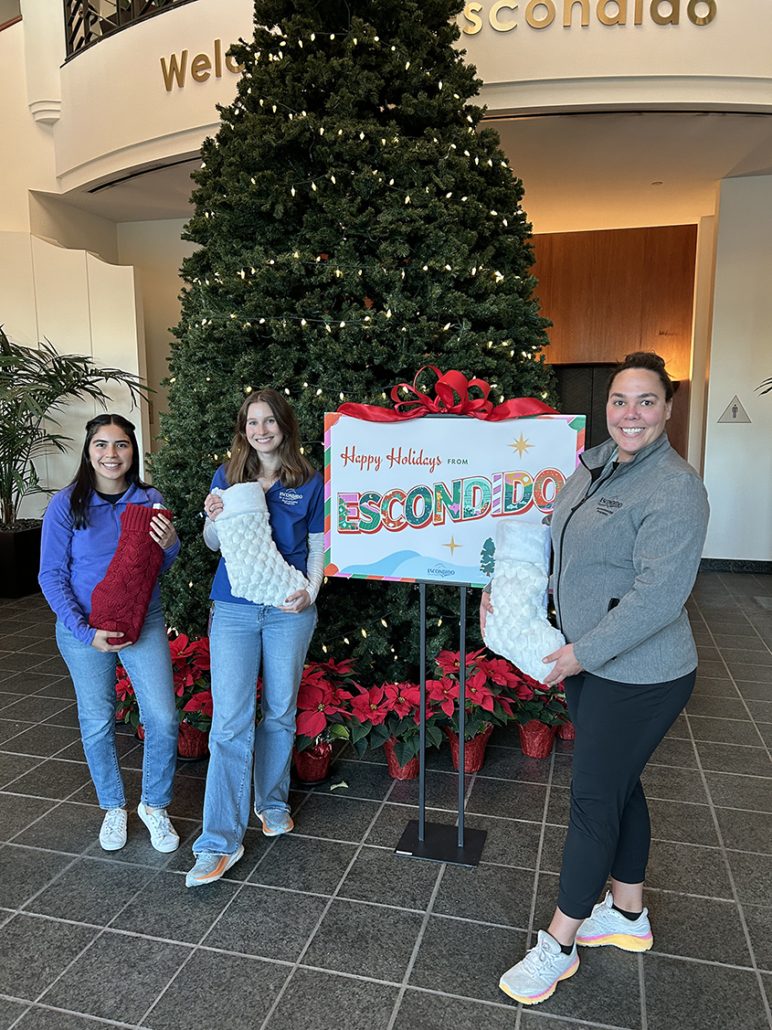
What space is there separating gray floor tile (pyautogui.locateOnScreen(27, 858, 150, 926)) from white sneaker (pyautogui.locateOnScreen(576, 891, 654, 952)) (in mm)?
1312

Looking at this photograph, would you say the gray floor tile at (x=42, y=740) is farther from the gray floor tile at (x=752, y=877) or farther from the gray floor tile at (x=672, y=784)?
Answer: the gray floor tile at (x=752, y=877)

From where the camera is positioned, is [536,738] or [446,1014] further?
[536,738]

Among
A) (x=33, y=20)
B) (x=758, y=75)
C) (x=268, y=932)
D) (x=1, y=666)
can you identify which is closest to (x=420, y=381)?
(x=268, y=932)

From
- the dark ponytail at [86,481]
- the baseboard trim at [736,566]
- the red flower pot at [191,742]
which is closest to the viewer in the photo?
the dark ponytail at [86,481]

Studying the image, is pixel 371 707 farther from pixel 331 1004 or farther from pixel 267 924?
pixel 331 1004

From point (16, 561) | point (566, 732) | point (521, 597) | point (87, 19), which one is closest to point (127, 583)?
point (521, 597)

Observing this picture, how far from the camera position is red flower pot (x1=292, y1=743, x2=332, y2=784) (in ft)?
9.48

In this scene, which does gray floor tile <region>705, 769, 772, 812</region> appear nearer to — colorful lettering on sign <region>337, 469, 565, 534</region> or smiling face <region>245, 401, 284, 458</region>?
colorful lettering on sign <region>337, 469, 565, 534</region>

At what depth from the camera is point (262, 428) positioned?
233 cm

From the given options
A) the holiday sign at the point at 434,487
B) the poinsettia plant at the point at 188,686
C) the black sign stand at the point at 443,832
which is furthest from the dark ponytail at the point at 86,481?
the black sign stand at the point at 443,832

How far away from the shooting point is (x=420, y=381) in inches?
117

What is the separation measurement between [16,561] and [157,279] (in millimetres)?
3633

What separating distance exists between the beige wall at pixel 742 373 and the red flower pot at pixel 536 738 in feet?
14.2

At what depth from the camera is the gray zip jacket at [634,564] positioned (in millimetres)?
1604
